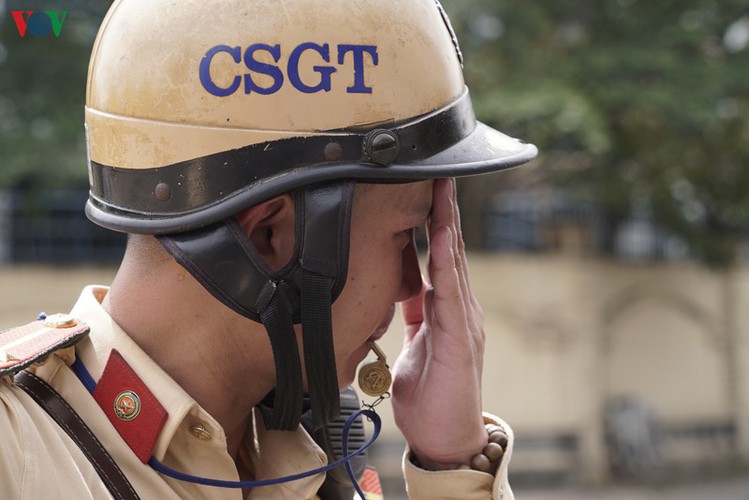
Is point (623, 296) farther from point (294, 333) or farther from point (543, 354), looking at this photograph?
point (294, 333)

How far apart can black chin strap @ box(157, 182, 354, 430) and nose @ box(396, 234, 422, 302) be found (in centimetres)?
24

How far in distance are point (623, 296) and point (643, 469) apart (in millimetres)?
2082

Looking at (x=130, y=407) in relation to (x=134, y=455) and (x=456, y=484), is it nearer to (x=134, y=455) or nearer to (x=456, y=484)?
(x=134, y=455)

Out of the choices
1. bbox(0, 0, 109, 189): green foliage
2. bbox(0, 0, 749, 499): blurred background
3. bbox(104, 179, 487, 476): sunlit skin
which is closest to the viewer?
bbox(104, 179, 487, 476): sunlit skin

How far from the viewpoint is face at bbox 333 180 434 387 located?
74.5 inches

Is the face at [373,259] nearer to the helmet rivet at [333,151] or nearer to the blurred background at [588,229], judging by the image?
the helmet rivet at [333,151]

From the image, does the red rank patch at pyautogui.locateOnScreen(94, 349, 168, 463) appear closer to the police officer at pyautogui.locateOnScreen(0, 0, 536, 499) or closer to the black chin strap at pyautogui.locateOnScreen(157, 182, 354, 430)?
the police officer at pyautogui.locateOnScreen(0, 0, 536, 499)

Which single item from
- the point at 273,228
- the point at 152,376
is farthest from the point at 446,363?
the point at 152,376

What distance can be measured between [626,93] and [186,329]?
9.98 metres

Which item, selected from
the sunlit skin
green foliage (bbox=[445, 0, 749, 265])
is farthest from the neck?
green foliage (bbox=[445, 0, 749, 265])

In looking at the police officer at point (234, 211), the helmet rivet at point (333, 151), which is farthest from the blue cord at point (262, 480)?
the helmet rivet at point (333, 151)

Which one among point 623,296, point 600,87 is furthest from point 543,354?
point 600,87

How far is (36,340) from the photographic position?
5.67 ft

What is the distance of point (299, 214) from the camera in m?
1.81
